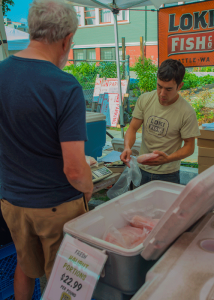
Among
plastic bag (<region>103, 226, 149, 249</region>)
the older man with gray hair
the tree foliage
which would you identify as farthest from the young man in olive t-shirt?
the tree foliage

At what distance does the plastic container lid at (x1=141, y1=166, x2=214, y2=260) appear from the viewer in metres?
0.71

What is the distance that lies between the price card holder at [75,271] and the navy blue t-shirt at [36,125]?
30 cm

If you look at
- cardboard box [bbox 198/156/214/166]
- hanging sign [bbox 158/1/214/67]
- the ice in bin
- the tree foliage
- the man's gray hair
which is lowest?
cardboard box [bbox 198/156/214/166]

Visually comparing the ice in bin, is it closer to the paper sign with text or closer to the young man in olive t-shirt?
the young man in olive t-shirt

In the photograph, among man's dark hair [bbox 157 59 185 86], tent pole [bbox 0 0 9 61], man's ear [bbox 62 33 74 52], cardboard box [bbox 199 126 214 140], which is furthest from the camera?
cardboard box [bbox 199 126 214 140]

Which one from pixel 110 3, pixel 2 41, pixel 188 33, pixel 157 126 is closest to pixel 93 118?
pixel 157 126

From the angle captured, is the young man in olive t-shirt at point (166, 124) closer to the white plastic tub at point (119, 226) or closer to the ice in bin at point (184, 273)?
the white plastic tub at point (119, 226)

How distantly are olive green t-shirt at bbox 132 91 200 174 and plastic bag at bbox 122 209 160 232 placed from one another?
0.73 metres

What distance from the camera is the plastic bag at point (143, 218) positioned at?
1.32 meters

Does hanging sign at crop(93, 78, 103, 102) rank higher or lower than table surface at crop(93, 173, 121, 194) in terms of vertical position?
higher

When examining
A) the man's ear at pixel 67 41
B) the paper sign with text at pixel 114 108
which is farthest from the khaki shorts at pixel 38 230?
the paper sign with text at pixel 114 108

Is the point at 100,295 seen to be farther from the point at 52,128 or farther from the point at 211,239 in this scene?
the point at 52,128

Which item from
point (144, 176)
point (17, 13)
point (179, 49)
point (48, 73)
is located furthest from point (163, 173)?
point (17, 13)

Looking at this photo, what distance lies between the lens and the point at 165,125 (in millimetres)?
2059
